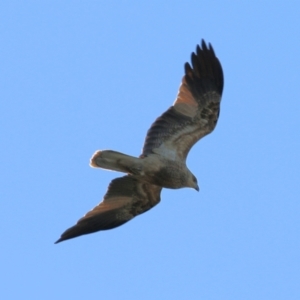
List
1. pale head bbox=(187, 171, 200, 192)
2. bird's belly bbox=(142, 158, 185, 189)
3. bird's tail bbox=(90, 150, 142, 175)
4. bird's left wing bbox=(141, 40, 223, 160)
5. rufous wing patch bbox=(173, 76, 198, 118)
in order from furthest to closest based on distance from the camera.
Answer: rufous wing patch bbox=(173, 76, 198, 118) < bird's left wing bbox=(141, 40, 223, 160) < pale head bbox=(187, 171, 200, 192) < bird's belly bbox=(142, 158, 185, 189) < bird's tail bbox=(90, 150, 142, 175)

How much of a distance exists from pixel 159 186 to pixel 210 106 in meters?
1.46

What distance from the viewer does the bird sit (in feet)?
34.2

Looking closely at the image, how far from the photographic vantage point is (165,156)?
417 inches

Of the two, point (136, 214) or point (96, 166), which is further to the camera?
point (136, 214)

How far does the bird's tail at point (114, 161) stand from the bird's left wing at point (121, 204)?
22.6 inches

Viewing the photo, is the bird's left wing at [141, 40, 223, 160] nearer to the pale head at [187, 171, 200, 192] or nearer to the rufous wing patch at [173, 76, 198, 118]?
the rufous wing patch at [173, 76, 198, 118]

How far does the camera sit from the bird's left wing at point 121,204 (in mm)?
10938

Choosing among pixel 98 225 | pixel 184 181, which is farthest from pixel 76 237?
pixel 184 181

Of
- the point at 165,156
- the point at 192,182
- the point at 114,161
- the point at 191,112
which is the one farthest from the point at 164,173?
the point at 191,112

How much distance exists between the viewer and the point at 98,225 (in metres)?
10.9

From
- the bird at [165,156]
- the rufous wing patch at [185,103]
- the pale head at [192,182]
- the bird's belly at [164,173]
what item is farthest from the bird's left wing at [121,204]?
the rufous wing patch at [185,103]

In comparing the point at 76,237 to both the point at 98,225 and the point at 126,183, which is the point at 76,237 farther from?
the point at 126,183

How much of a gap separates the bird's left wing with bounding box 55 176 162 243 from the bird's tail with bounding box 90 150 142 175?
0.57m

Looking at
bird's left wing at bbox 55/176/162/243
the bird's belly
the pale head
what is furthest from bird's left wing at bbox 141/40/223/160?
bird's left wing at bbox 55/176/162/243
